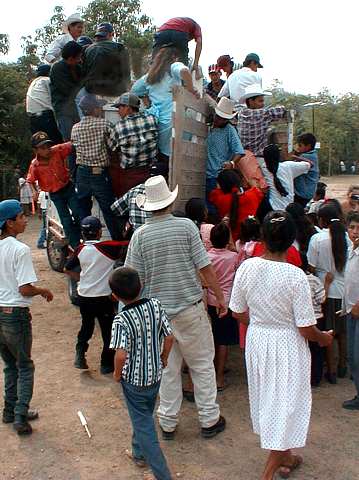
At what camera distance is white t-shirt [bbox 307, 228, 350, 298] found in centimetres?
527

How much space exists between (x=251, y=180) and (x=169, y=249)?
2.43 m

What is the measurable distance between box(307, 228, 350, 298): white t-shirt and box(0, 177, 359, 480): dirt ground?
3.05 feet

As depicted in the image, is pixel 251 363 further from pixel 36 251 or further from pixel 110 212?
pixel 36 251

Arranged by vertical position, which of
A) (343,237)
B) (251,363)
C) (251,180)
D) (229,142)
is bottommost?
(251,363)

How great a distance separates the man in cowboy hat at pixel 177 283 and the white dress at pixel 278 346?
0.65 m

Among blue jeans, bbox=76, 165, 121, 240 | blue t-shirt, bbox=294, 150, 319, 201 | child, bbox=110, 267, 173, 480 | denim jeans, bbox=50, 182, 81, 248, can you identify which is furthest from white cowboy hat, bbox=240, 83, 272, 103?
child, bbox=110, 267, 173, 480

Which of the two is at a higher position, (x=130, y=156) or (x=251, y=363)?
(x=130, y=156)

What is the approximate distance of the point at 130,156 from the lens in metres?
5.57

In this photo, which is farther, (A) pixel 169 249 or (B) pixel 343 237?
(B) pixel 343 237

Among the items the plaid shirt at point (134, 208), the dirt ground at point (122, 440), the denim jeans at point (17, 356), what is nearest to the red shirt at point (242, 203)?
the plaid shirt at point (134, 208)

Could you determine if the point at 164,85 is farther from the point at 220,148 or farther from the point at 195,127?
the point at 220,148

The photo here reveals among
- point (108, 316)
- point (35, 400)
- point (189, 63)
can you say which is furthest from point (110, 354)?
point (189, 63)

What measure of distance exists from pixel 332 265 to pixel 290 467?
2073mm

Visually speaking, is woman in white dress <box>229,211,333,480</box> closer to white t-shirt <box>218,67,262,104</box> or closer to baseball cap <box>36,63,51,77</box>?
white t-shirt <box>218,67,262,104</box>
